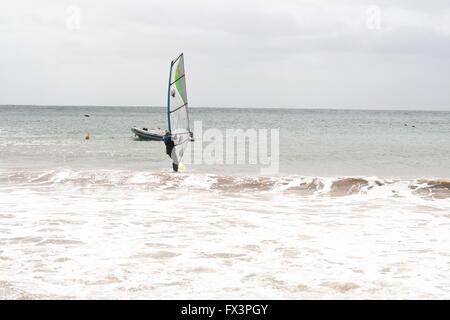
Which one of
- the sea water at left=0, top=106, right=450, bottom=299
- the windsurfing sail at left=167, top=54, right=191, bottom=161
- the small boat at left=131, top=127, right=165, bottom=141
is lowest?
the sea water at left=0, top=106, right=450, bottom=299

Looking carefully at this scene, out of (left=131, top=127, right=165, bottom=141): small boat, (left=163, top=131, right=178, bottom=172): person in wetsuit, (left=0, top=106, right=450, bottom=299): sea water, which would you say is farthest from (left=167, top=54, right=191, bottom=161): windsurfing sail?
(left=131, top=127, right=165, bottom=141): small boat

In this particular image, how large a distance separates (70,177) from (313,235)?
12909mm

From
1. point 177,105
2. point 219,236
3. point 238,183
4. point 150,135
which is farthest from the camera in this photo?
point 150,135

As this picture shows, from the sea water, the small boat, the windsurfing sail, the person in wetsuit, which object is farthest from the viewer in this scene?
the small boat

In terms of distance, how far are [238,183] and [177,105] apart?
13.7ft

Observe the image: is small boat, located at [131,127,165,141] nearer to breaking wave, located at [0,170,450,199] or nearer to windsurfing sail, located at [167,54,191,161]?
windsurfing sail, located at [167,54,191,161]

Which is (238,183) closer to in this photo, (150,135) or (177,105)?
(177,105)

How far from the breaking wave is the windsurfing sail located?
1830 mm

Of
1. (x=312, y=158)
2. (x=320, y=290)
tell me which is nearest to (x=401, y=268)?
(x=320, y=290)

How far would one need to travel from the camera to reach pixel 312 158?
3588 centimetres

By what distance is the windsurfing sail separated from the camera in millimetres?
21031

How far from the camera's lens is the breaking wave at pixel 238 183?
768 inches

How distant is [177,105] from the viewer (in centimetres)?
2206

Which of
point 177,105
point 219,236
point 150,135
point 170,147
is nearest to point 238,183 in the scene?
point 170,147
